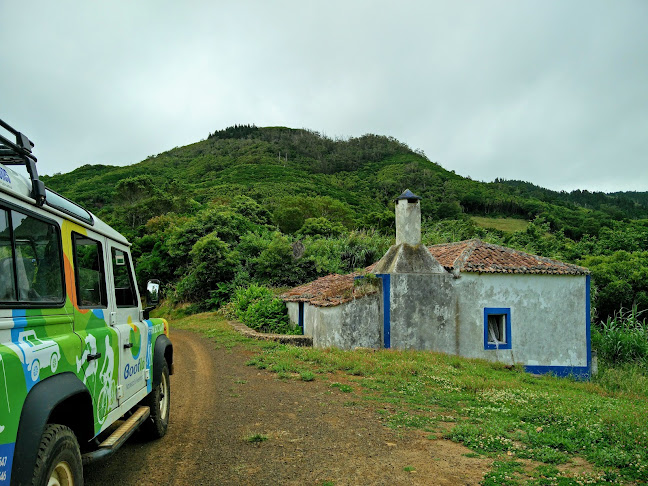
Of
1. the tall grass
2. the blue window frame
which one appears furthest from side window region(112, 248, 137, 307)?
the tall grass

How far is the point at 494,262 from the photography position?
17.0 m

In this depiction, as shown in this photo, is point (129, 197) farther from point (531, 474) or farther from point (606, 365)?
point (531, 474)

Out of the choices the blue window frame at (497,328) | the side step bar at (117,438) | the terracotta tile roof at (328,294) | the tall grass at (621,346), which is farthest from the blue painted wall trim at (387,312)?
the side step bar at (117,438)

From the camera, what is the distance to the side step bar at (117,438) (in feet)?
12.4

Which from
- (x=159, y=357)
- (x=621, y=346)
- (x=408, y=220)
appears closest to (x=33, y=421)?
(x=159, y=357)

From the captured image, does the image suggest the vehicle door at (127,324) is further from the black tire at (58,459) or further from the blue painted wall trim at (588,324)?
the blue painted wall trim at (588,324)

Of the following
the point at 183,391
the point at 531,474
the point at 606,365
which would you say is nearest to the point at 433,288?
the point at 606,365

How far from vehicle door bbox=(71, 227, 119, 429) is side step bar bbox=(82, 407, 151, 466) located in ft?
0.63

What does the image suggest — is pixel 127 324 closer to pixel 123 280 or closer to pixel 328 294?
pixel 123 280

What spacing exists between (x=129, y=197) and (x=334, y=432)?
4691 cm

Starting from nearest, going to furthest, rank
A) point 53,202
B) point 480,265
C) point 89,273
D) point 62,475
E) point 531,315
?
point 62,475 < point 53,202 < point 89,273 < point 480,265 < point 531,315

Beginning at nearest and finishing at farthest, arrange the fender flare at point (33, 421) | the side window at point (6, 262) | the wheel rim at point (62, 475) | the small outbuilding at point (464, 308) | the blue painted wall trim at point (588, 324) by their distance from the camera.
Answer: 1. the fender flare at point (33, 421)
2. the side window at point (6, 262)
3. the wheel rim at point (62, 475)
4. the small outbuilding at point (464, 308)
5. the blue painted wall trim at point (588, 324)

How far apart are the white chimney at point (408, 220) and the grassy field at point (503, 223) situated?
1624 inches

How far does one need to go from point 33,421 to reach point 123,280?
9.00 ft
